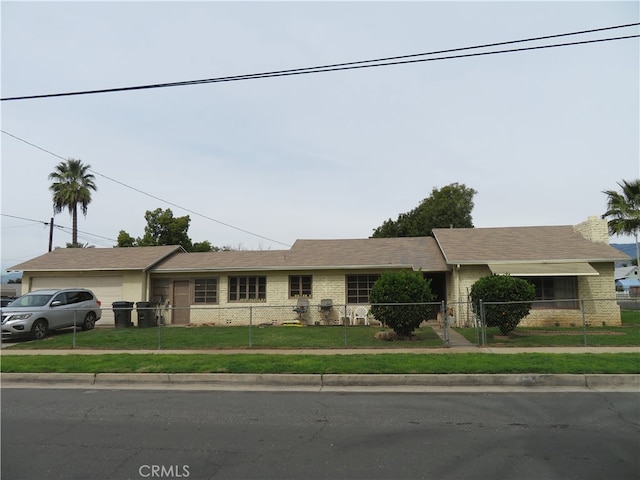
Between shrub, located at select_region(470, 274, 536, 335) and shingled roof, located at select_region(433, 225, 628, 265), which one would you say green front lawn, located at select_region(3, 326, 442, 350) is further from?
shingled roof, located at select_region(433, 225, 628, 265)

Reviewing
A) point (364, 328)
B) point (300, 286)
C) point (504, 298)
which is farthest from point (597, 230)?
point (300, 286)

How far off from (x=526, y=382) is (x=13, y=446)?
8090 mm

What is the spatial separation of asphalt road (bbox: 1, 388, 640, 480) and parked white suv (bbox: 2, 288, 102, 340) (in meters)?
8.21

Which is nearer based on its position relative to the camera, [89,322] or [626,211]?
[89,322]

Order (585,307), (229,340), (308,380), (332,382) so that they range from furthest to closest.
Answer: (585,307) → (229,340) → (308,380) → (332,382)

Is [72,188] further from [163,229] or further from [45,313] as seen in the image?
[45,313]

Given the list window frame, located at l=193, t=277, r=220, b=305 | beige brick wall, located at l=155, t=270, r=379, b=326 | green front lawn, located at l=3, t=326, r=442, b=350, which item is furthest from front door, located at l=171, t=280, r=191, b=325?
green front lawn, located at l=3, t=326, r=442, b=350

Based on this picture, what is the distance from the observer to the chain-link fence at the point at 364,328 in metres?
13.1

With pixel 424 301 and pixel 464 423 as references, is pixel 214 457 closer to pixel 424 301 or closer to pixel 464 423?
pixel 464 423

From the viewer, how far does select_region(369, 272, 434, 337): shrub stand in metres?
13.4

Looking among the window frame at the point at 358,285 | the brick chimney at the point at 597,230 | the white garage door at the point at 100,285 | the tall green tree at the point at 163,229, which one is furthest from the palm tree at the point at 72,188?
the brick chimney at the point at 597,230

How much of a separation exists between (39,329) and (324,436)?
13883 mm

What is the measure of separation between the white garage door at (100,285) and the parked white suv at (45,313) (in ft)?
9.66

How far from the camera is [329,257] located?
21.5 metres
